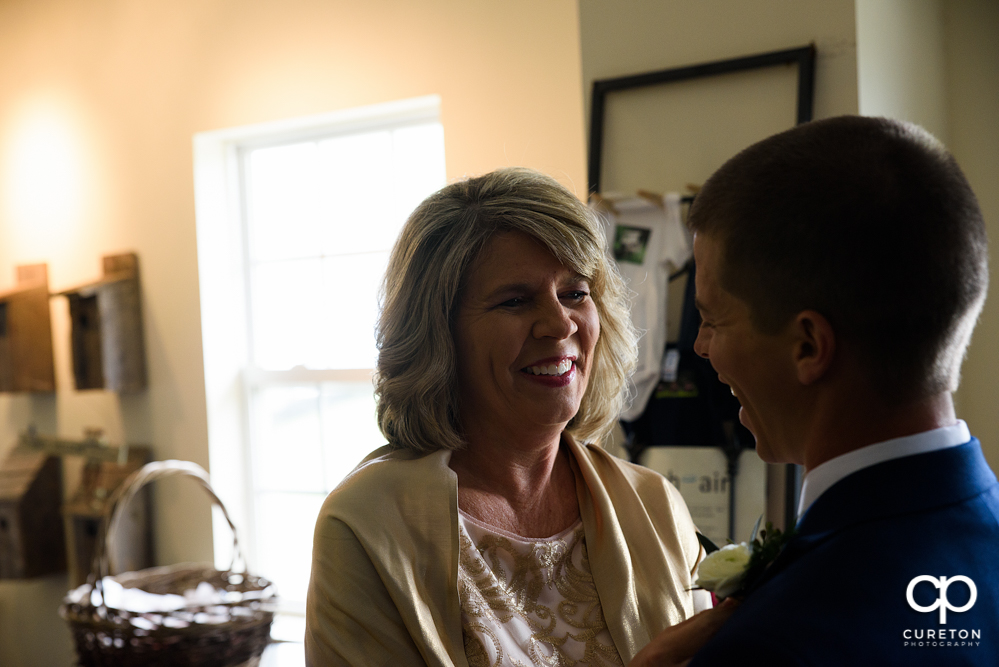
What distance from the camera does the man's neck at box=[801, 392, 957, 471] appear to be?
756 mm

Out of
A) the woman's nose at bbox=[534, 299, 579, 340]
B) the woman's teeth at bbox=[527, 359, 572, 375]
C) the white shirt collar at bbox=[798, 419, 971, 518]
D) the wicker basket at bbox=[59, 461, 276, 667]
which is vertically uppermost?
the woman's nose at bbox=[534, 299, 579, 340]

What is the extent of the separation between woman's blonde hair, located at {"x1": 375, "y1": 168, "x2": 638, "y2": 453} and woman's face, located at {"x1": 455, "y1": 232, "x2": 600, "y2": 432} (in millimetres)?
26

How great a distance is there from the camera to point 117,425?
13.7ft

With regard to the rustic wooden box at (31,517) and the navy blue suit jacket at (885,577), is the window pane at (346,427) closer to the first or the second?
the rustic wooden box at (31,517)

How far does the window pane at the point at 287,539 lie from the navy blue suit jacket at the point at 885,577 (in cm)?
338

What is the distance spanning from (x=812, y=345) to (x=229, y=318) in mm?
3633

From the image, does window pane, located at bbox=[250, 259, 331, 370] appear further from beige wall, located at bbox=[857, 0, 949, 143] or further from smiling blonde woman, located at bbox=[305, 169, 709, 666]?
beige wall, located at bbox=[857, 0, 949, 143]

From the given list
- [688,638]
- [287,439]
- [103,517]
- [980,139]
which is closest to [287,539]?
[287,439]

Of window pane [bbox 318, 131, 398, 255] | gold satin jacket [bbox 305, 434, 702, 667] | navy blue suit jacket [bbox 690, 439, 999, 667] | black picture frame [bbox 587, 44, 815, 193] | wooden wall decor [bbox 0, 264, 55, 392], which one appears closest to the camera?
navy blue suit jacket [bbox 690, 439, 999, 667]

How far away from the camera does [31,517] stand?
415cm

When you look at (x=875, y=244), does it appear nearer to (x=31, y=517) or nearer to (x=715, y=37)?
(x=715, y=37)

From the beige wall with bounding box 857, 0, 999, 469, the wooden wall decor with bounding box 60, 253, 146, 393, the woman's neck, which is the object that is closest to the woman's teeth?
the woman's neck

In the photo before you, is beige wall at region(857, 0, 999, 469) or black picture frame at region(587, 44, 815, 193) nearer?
black picture frame at region(587, 44, 815, 193)

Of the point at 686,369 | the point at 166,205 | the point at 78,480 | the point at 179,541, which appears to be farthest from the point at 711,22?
the point at 78,480
